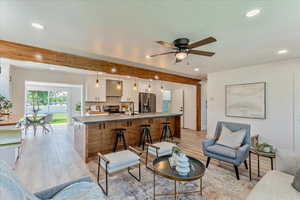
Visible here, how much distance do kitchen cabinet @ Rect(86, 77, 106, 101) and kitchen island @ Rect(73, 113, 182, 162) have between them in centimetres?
261

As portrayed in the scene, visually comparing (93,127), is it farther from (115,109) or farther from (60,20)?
(115,109)

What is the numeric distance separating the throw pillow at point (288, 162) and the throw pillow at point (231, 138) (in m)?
0.86

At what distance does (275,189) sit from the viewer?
1.50m

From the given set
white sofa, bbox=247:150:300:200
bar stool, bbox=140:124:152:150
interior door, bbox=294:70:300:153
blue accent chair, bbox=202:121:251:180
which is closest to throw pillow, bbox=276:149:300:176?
white sofa, bbox=247:150:300:200

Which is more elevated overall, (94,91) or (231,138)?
(94,91)

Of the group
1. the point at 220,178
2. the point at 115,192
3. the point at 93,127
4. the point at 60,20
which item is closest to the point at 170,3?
the point at 60,20

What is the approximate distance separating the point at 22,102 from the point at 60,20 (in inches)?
203

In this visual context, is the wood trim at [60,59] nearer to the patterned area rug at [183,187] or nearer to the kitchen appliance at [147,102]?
the patterned area rug at [183,187]

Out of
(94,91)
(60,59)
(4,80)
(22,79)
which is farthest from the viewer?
(94,91)

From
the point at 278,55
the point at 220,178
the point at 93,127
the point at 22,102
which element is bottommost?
the point at 220,178

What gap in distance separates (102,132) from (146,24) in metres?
2.86

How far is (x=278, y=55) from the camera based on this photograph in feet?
11.4

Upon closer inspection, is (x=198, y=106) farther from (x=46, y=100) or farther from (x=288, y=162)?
(x=46, y=100)

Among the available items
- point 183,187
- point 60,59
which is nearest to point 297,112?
point 183,187
